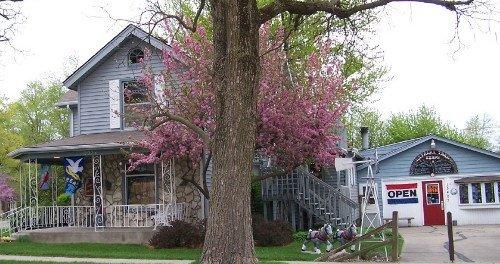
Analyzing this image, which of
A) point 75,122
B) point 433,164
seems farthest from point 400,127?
point 75,122

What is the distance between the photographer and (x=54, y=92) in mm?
47031

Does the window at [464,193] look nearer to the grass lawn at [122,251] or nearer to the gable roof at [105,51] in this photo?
the grass lawn at [122,251]

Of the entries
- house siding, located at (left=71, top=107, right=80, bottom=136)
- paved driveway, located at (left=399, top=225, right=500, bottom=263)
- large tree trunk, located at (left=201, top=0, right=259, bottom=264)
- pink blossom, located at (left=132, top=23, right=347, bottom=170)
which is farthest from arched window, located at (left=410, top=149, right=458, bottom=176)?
large tree trunk, located at (left=201, top=0, right=259, bottom=264)

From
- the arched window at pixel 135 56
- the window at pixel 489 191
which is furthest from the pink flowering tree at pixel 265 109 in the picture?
the window at pixel 489 191

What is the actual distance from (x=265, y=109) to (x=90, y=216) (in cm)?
790

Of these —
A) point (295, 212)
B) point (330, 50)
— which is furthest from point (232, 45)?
point (295, 212)

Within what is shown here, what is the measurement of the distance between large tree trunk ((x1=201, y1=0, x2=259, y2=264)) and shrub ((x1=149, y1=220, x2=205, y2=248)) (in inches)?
302

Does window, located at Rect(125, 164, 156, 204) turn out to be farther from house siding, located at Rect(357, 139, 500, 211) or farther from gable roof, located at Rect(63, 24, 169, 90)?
house siding, located at Rect(357, 139, 500, 211)

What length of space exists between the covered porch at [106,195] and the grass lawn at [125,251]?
1.07m

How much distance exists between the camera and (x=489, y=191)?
2714 centimetres

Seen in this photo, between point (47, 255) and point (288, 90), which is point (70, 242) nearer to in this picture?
point (47, 255)

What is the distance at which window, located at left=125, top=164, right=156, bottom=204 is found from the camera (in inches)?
794

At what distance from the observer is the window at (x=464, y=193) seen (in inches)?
1080

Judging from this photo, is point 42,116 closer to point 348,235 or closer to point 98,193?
point 98,193
